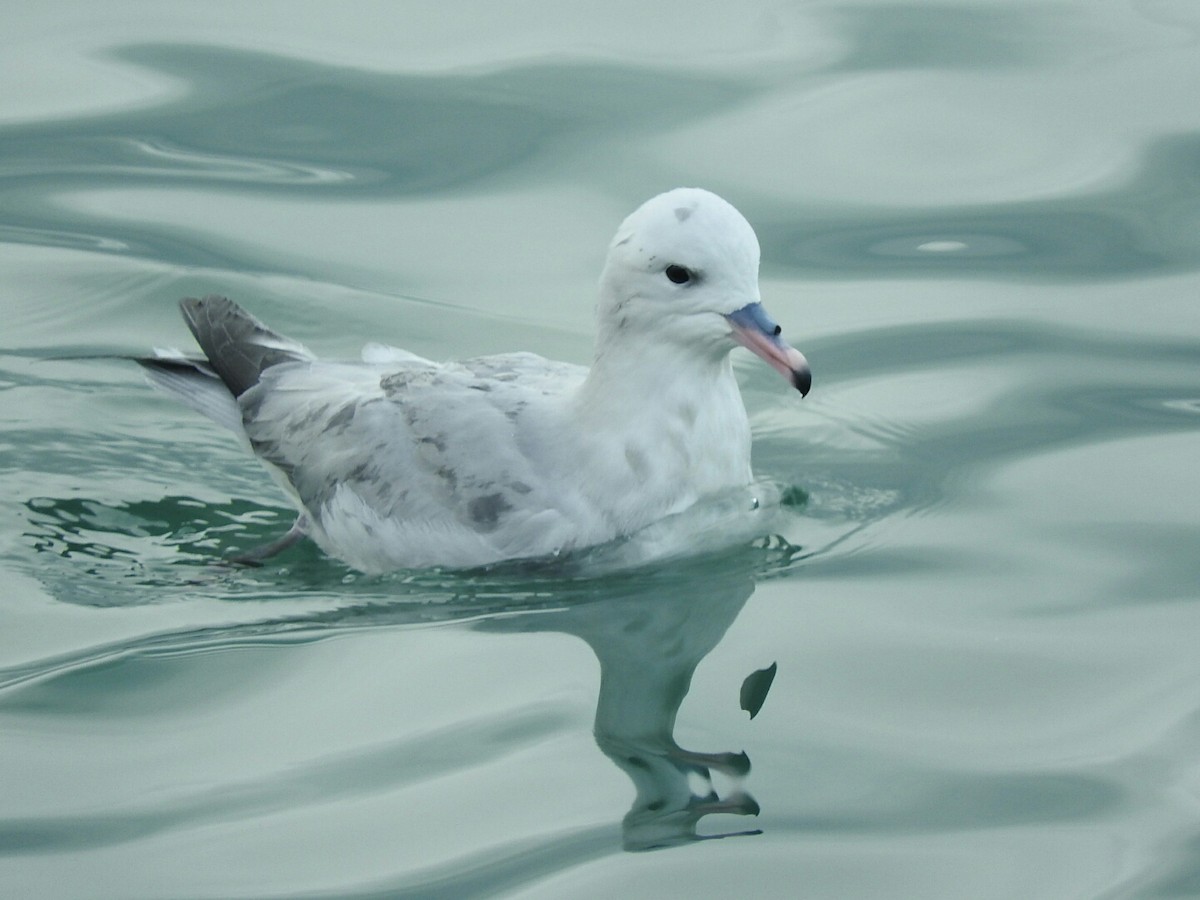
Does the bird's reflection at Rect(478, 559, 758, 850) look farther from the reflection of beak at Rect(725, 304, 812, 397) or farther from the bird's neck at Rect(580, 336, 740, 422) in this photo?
the reflection of beak at Rect(725, 304, 812, 397)

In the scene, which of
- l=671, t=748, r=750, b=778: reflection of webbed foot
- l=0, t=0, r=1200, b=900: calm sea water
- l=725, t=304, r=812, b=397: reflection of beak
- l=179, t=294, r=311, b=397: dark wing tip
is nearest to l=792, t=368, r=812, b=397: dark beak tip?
l=725, t=304, r=812, b=397: reflection of beak

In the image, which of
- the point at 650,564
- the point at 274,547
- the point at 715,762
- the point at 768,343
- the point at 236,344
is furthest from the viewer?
the point at 236,344

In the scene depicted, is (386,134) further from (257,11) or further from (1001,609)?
(1001,609)

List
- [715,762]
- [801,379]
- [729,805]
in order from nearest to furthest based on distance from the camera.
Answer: [729,805] < [715,762] < [801,379]

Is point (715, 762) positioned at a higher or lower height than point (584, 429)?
lower

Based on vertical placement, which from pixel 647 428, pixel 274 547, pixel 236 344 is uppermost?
pixel 236 344

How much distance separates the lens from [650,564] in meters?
6.07

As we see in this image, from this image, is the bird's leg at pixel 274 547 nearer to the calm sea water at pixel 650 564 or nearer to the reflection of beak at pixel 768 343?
the calm sea water at pixel 650 564

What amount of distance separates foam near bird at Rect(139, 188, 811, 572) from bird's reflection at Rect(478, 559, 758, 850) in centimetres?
26

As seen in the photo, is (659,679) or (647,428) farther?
(647,428)

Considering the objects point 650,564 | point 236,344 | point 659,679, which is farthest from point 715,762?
point 236,344

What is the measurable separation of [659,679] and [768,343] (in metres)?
1.04

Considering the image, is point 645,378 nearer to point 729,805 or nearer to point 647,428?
point 647,428

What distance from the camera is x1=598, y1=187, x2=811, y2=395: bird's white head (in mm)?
5820
